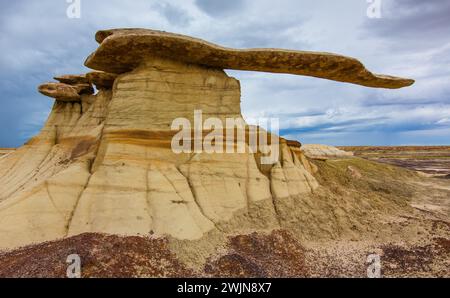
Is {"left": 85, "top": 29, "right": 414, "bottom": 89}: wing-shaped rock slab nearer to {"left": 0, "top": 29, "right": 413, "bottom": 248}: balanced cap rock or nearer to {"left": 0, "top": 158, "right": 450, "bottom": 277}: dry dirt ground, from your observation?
{"left": 0, "top": 29, "right": 413, "bottom": 248}: balanced cap rock

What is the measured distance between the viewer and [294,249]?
10734 mm

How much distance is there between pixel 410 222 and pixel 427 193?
11.2 m

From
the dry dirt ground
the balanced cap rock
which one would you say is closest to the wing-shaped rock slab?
the balanced cap rock

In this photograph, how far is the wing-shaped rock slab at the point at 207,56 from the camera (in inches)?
434

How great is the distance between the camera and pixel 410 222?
13375mm

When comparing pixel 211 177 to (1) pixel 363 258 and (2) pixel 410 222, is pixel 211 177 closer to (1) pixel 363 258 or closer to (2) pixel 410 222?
(1) pixel 363 258

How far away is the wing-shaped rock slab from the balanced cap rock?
5 cm

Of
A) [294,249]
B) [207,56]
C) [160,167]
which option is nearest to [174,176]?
[160,167]

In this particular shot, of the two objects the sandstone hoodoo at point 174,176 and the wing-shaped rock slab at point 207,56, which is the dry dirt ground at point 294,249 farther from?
the wing-shaped rock slab at point 207,56

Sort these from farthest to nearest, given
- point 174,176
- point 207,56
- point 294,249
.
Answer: point 207,56 < point 174,176 < point 294,249

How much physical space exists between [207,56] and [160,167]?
16.7 ft

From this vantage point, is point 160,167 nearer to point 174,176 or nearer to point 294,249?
point 174,176

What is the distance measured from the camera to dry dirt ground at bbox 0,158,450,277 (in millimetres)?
8438

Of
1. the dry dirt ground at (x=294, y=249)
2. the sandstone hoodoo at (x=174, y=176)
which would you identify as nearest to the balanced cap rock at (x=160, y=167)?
the sandstone hoodoo at (x=174, y=176)
